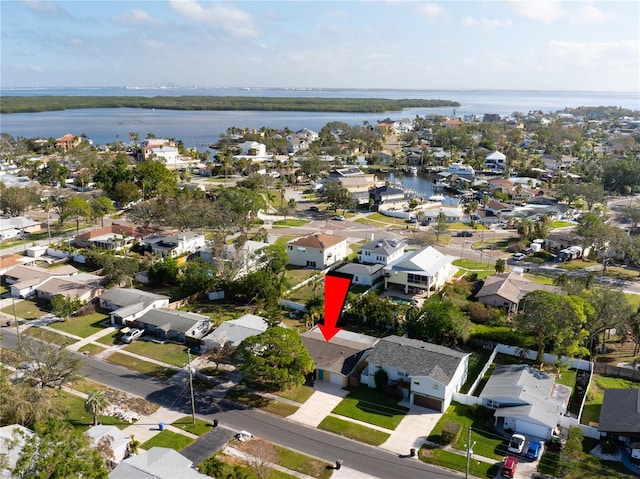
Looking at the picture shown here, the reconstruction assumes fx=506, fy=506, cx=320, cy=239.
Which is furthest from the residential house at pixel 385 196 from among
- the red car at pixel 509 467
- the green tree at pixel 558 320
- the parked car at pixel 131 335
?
the red car at pixel 509 467

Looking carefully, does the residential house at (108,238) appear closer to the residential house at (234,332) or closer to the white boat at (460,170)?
the residential house at (234,332)

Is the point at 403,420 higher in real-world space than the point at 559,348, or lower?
lower

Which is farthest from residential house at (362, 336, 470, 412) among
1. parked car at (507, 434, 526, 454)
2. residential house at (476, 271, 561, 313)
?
residential house at (476, 271, 561, 313)

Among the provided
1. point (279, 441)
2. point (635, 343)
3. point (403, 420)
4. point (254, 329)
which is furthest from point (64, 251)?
point (635, 343)

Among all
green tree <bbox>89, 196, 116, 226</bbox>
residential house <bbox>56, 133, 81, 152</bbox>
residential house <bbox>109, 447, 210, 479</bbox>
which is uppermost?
residential house <bbox>56, 133, 81, 152</bbox>

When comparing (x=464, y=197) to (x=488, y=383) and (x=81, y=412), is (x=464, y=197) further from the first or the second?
(x=81, y=412)

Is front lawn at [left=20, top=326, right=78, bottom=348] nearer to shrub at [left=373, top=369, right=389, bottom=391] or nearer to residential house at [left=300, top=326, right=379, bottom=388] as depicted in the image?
Result: residential house at [left=300, top=326, right=379, bottom=388]
